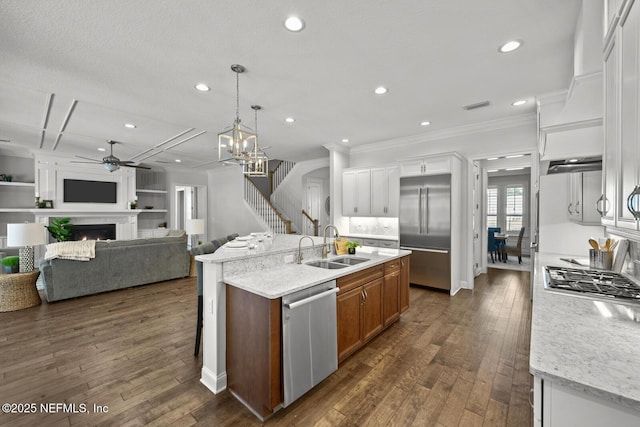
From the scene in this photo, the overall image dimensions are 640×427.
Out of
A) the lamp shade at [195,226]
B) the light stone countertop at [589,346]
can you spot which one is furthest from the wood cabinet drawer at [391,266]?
the lamp shade at [195,226]

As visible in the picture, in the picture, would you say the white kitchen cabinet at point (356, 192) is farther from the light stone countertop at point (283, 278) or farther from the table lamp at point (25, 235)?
the table lamp at point (25, 235)

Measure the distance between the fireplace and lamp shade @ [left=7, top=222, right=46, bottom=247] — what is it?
3776 mm

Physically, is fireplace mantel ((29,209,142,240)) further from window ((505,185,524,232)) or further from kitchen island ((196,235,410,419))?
window ((505,185,524,232))

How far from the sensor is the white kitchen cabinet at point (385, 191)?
215 inches

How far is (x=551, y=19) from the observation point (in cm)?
216

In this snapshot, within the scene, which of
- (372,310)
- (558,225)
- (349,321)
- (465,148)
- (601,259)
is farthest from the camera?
(465,148)

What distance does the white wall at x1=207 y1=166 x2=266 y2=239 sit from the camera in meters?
8.70

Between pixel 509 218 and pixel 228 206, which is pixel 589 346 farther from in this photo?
pixel 509 218

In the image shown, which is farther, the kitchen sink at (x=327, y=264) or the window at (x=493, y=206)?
the window at (x=493, y=206)

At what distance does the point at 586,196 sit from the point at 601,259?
742 mm

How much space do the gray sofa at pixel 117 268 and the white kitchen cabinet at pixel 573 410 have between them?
5.77m

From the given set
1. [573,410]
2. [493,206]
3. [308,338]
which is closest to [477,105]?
[308,338]

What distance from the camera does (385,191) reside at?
5578 millimetres

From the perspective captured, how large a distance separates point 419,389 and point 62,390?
2917 mm
